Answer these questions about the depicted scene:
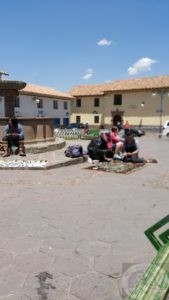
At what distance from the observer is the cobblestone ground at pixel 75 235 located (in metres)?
2.93

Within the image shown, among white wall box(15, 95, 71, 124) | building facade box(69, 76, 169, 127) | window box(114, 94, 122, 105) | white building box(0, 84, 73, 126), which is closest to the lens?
white building box(0, 84, 73, 126)

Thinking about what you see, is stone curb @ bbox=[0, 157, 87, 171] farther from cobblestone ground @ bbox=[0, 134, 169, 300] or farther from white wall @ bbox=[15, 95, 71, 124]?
white wall @ bbox=[15, 95, 71, 124]

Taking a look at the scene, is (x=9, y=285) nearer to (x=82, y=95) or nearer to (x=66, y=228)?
(x=66, y=228)

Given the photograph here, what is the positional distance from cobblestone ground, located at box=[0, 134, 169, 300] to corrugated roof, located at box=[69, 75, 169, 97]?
30.8 meters

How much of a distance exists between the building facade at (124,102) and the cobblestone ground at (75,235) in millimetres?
29796

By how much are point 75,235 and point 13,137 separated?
710 cm

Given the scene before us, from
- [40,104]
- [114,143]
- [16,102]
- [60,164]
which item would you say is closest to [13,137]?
[60,164]

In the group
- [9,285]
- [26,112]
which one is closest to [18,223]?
[9,285]

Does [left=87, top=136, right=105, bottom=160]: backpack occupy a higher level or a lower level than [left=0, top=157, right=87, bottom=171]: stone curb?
higher

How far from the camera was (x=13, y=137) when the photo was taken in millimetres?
10641

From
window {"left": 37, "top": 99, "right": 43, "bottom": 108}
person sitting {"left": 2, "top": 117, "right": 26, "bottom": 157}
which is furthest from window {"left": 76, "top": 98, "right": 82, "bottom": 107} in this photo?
person sitting {"left": 2, "top": 117, "right": 26, "bottom": 157}

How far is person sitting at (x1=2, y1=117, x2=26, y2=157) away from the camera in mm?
10531

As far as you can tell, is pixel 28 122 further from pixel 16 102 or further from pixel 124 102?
pixel 124 102

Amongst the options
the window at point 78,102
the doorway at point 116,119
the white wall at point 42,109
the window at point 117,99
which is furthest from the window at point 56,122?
the window at point 117,99
